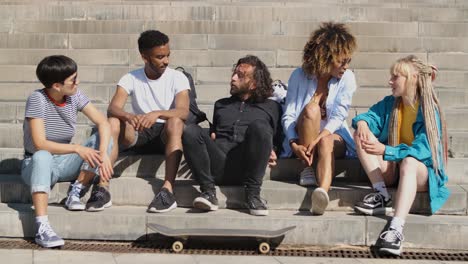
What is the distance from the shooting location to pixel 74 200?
17.2 feet

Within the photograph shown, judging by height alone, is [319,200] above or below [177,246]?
above

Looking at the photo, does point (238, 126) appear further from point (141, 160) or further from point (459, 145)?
point (459, 145)

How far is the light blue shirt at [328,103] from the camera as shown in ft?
18.5

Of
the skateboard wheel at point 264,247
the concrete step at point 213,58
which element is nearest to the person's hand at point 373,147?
the skateboard wheel at point 264,247

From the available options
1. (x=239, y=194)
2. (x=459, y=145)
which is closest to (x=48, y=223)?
(x=239, y=194)

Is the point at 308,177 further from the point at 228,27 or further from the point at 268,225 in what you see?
the point at 228,27

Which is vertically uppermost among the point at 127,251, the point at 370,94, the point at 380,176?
the point at 370,94

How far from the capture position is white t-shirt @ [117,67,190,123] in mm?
5805

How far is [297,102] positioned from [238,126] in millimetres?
506

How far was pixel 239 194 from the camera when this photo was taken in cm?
543

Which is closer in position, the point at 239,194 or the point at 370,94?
the point at 239,194

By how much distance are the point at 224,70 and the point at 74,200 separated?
3119 millimetres

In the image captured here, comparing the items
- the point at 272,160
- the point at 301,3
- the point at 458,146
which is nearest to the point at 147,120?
the point at 272,160

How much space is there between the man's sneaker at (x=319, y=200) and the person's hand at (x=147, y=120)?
4.31 feet
